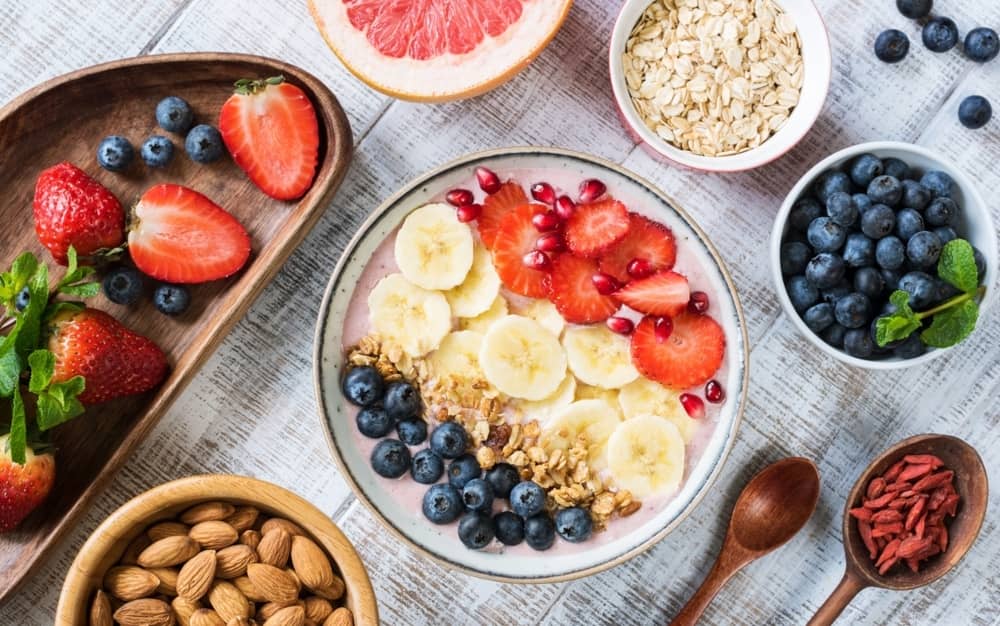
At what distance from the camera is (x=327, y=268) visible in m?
1.77

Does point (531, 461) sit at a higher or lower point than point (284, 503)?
Result: higher

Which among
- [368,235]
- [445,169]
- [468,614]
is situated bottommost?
[468,614]

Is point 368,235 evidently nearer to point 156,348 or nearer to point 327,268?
point 327,268

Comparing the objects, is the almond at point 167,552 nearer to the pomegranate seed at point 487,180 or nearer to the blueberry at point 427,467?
the blueberry at point 427,467

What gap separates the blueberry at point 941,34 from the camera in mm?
1728

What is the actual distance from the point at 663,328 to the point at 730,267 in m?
0.25

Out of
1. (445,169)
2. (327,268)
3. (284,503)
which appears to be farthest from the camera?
(327,268)

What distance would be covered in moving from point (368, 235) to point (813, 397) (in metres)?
0.85

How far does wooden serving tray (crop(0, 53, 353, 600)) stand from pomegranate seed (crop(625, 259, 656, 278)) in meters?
0.51

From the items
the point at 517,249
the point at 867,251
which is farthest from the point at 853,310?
the point at 517,249

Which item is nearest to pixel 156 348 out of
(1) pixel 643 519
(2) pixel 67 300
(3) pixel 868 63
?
(2) pixel 67 300

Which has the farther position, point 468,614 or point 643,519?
point 468,614

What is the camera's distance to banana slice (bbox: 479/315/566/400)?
5.36 feet

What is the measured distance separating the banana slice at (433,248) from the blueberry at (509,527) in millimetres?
393
